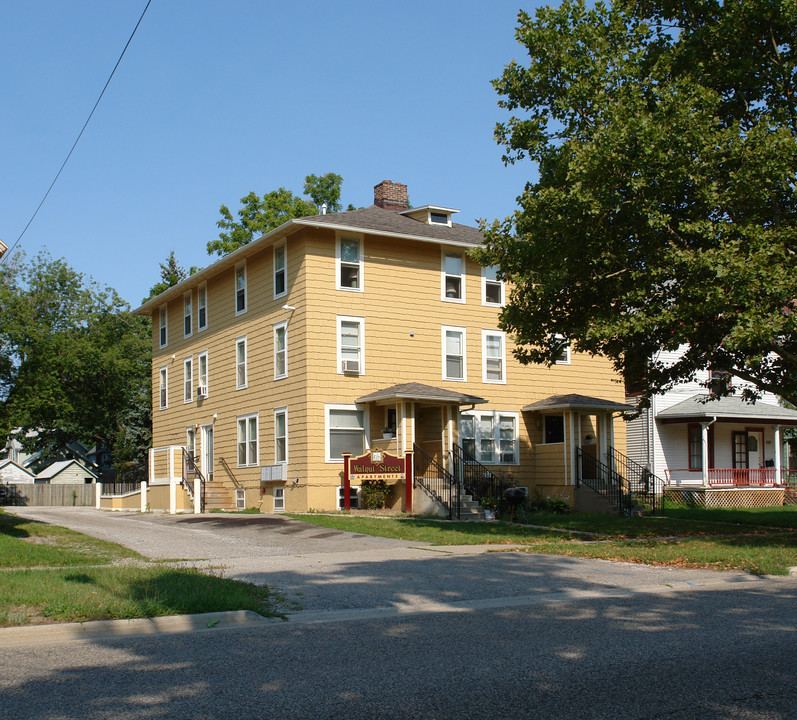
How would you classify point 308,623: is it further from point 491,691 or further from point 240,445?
point 240,445

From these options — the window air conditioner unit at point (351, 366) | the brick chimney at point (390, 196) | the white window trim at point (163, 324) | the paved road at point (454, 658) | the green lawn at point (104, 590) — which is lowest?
the paved road at point (454, 658)

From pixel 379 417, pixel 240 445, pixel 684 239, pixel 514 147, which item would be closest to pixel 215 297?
pixel 240 445

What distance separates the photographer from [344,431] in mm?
26391

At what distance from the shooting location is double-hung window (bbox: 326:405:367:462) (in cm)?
2616

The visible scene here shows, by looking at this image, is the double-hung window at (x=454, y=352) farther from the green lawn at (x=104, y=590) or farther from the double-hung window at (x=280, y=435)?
the green lawn at (x=104, y=590)

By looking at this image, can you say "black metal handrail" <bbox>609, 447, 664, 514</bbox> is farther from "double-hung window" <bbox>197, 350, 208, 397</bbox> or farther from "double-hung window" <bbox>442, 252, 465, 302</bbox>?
"double-hung window" <bbox>197, 350, 208, 397</bbox>

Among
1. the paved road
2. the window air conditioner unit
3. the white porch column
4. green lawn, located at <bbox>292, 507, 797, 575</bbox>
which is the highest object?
the window air conditioner unit

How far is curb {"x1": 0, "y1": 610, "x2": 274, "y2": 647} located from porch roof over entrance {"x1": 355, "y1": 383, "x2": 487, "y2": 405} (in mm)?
16458

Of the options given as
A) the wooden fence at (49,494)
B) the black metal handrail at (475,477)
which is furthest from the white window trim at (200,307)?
the wooden fence at (49,494)

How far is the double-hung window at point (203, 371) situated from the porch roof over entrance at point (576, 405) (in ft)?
39.3

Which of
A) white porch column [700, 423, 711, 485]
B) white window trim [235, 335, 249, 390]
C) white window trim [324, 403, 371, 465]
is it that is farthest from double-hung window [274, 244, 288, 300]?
white porch column [700, 423, 711, 485]

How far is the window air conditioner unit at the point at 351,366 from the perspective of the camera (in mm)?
26578

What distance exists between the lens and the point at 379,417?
26875mm

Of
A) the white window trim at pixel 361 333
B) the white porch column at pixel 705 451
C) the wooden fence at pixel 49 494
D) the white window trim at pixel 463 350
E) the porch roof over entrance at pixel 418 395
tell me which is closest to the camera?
the porch roof over entrance at pixel 418 395
